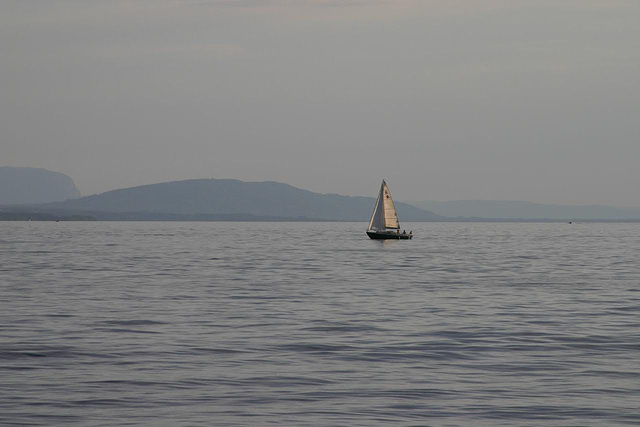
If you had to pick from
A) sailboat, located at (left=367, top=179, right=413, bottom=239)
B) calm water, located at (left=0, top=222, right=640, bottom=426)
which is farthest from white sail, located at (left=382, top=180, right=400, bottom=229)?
calm water, located at (left=0, top=222, right=640, bottom=426)

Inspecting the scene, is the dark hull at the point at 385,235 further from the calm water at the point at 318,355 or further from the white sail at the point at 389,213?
the calm water at the point at 318,355

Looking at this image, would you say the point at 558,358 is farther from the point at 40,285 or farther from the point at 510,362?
the point at 40,285

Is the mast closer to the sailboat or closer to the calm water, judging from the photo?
the sailboat

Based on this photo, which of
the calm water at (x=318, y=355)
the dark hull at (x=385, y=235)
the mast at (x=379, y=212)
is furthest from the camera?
the dark hull at (x=385, y=235)

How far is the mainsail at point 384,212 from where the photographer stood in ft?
465

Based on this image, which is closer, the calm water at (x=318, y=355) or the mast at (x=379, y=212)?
the calm water at (x=318, y=355)

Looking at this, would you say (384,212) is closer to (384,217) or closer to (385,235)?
(384,217)

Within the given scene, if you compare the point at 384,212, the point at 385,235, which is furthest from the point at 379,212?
the point at 385,235

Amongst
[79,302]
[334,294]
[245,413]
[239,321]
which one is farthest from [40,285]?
[245,413]

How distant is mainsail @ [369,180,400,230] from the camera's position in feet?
465

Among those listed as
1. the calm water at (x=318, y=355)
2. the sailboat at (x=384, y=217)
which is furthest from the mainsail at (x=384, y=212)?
the calm water at (x=318, y=355)

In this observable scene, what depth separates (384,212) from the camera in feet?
472

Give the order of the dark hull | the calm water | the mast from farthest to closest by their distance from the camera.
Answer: the dark hull
the mast
the calm water

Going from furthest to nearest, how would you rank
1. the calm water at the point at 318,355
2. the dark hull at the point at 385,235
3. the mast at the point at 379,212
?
the dark hull at the point at 385,235 → the mast at the point at 379,212 → the calm water at the point at 318,355
